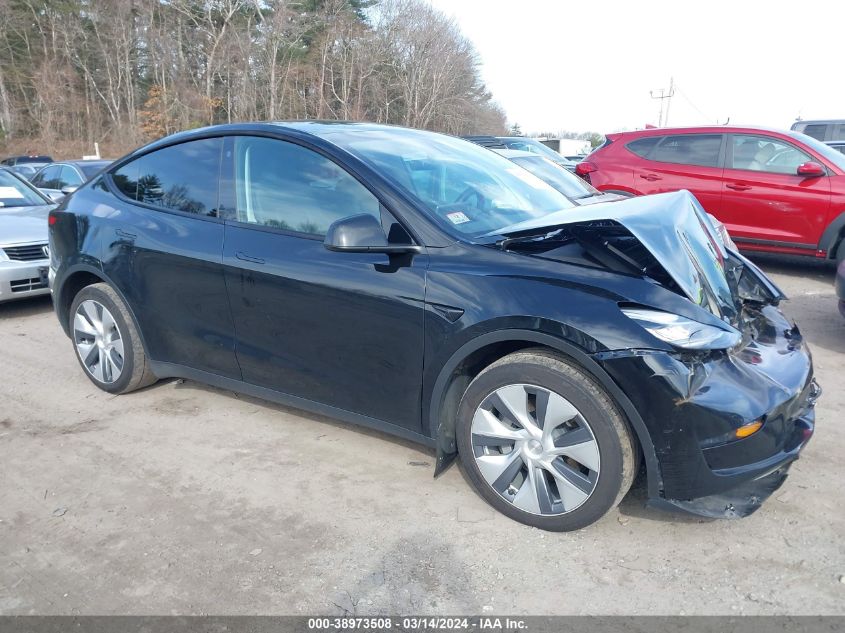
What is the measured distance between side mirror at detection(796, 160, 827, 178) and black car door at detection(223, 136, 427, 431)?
6.27 meters

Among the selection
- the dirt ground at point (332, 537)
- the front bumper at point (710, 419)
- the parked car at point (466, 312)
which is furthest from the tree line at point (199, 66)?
the front bumper at point (710, 419)

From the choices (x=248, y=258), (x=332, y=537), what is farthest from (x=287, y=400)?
(x=332, y=537)

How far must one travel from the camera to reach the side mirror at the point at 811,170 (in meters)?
7.18

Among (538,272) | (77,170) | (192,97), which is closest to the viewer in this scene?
(538,272)

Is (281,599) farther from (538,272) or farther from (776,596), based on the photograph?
(776,596)

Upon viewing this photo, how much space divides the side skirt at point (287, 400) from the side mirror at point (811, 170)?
6.36 metres

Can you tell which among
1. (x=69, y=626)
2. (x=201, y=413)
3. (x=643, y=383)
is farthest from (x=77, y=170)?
(x=643, y=383)

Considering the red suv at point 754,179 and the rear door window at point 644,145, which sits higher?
the rear door window at point 644,145

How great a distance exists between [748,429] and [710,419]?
0.55 ft

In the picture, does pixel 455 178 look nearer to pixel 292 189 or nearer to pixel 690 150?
pixel 292 189

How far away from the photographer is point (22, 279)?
6.16 m

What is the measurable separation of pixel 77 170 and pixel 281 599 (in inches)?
434

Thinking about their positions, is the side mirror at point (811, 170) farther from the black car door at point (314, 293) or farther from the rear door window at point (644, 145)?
the black car door at point (314, 293)

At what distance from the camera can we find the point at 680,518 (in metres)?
2.78
